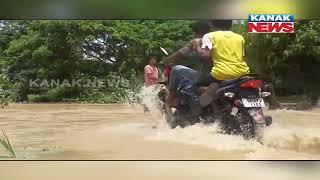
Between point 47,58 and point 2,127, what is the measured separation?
2.90ft

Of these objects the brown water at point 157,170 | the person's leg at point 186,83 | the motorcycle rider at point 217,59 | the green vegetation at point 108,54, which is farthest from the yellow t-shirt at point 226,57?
the brown water at point 157,170

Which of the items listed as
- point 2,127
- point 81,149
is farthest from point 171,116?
point 2,127

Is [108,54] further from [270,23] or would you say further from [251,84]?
[270,23]

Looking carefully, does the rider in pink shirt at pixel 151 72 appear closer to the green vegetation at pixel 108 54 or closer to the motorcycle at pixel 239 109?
the green vegetation at pixel 108 54

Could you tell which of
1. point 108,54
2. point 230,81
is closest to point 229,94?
point 230,81

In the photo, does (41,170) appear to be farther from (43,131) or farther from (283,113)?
→ (283,113)

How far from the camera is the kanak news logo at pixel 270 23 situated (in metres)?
5.96

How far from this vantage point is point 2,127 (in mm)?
6195

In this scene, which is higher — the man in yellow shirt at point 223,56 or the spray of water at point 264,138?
the man in yellow shirt at point 223,56

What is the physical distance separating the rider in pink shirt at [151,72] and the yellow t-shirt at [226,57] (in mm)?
599

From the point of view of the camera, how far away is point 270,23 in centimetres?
597

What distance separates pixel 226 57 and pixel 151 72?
0.80m

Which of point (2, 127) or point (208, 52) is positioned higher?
point (208, 52)

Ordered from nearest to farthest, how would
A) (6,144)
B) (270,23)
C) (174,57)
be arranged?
(270,23) < (174,57) < (6,144)
